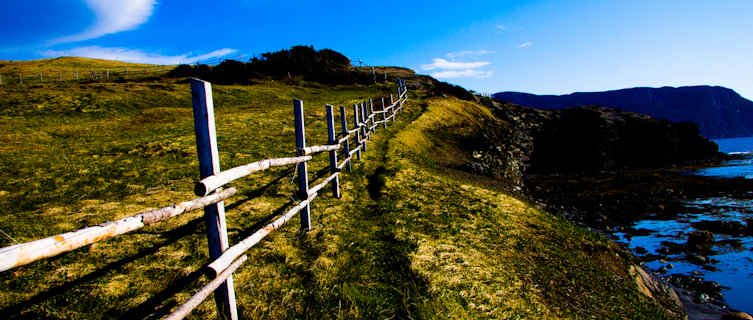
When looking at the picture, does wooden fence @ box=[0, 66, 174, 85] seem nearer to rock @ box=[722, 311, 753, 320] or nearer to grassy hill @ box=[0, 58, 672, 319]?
grassy hill @ box=[0, 58, 672, 319]

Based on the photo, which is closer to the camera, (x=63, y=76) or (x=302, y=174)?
(x=302, y=174)

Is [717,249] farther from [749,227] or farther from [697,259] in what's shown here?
[749,227]

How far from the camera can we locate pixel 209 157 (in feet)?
10.2

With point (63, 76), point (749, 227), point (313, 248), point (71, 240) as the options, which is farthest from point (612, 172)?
point (63, 76)

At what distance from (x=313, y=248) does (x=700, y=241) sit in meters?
13.1

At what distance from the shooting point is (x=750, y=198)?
671 inches

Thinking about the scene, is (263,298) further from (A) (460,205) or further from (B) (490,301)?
(A) (460,205)

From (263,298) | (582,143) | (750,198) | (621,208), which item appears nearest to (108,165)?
(263,298)

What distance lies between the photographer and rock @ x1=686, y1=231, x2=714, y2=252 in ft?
32.8

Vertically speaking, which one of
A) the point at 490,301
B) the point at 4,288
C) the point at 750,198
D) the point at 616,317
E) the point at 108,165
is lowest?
the point at 750,198

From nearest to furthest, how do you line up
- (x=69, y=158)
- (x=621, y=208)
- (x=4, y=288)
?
1. (x=4, y=288)
2. (x=69, y=158)
3. (x=621, y=208)

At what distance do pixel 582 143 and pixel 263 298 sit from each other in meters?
45.0

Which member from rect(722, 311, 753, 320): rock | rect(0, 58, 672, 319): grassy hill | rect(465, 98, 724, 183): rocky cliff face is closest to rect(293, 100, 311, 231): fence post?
rect(0, 58, 672, 319): grassy hill

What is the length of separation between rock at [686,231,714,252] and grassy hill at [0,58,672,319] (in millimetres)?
5212
